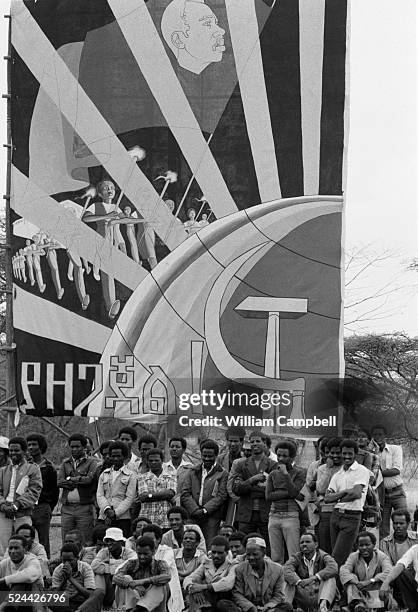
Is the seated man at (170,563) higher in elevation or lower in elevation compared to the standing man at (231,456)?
lower

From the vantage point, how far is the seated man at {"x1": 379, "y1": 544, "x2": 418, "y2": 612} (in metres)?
11.5

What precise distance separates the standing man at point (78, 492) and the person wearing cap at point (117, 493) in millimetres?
160

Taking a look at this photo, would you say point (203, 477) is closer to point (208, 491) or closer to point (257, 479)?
point (208, 491)

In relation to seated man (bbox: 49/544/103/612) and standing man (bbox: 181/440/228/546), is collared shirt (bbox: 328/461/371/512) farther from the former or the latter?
Result: seated man (bbox: 49/544/103/612)

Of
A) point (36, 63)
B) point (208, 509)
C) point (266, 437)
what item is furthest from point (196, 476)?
point (36, 63)

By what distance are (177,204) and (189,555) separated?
173 inches

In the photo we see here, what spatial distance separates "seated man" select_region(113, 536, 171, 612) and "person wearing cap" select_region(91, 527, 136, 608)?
23cm

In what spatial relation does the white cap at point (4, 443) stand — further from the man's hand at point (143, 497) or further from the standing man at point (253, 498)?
the standing man at point (253, 498)

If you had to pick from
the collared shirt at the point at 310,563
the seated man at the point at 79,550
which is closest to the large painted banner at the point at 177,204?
the seated man at the point at 79,550

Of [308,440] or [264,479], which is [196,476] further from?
[308,440]

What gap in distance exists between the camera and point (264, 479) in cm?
1257

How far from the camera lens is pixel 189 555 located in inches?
467

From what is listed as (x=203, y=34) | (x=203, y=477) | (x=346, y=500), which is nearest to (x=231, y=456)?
(x=203, y=477)

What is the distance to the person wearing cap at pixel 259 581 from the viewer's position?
1148cm
